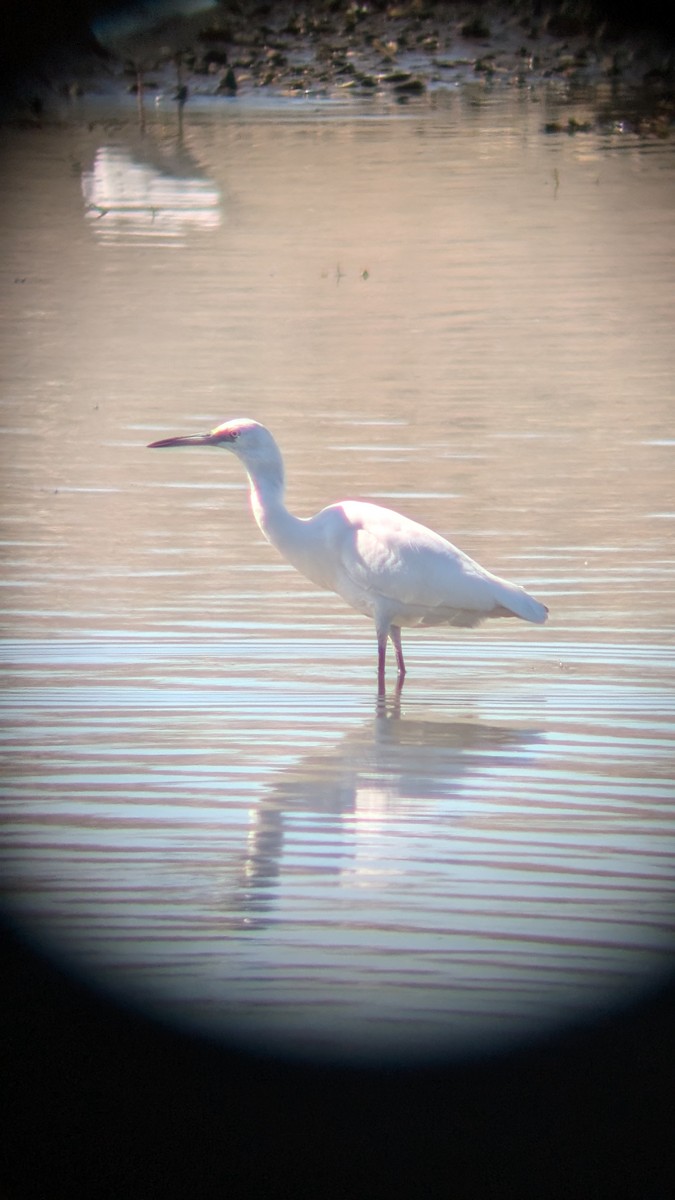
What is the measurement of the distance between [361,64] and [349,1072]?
15760 mm

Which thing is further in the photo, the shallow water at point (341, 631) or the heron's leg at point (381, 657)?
the heron's leg at point (381, 657)

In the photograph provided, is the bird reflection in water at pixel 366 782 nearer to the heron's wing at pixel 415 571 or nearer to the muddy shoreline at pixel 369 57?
the heron's wing at pixel 415 571

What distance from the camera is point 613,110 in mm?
16891

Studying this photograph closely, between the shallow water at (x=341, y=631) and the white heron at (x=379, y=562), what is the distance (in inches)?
5.9

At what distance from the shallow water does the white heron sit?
0.50 feet

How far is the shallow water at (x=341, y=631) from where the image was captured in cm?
335

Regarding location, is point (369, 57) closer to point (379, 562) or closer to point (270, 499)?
point (270, 499)

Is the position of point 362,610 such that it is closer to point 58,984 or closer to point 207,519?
point 207,519

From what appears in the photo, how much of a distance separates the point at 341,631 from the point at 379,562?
1.41 feet

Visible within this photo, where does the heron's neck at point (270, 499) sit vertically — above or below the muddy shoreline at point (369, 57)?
above

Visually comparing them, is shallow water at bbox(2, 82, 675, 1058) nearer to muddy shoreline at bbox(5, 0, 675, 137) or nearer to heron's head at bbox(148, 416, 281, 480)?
heron's head at bbox(148, 416, 281, 480)

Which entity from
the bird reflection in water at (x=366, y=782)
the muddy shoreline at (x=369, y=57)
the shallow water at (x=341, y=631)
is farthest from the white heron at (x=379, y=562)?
the muddy shoreline at (x=369, y=57)

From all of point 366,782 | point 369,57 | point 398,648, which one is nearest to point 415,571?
point 398,648

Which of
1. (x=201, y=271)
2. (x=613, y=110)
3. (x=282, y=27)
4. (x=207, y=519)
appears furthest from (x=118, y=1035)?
(x=282, y=27)
